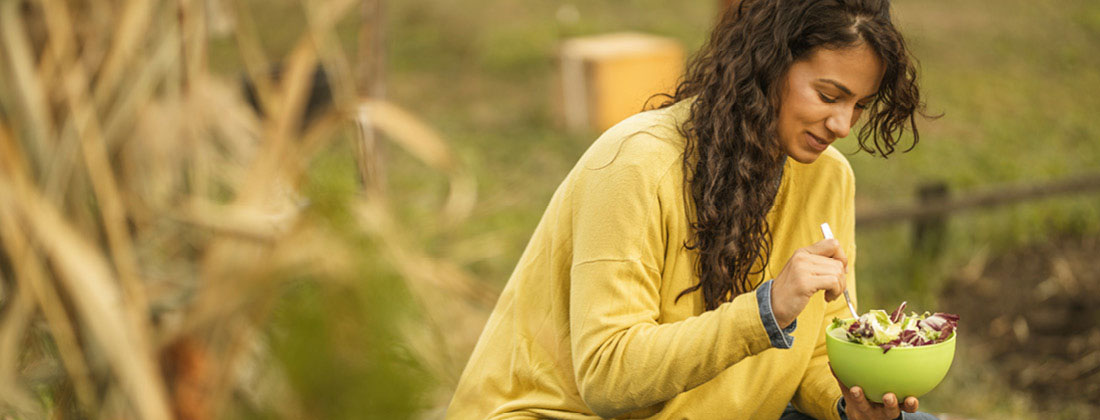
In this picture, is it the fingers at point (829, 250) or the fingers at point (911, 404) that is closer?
the fingers at point (829, 250)

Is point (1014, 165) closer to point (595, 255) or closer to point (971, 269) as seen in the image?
point (971, 269)

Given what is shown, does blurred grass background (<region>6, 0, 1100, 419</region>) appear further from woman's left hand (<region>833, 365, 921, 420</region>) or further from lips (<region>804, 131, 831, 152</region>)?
woman's left hand (<region>833, 365, 921, 420</region>)

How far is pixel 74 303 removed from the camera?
73 centimetres

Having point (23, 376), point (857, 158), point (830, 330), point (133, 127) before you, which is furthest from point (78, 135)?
point (857, 158)

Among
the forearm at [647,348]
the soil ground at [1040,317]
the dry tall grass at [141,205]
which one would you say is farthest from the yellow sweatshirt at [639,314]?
the soil ground at [1040,317]

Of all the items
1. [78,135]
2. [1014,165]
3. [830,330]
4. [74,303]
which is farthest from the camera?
[1014,165]

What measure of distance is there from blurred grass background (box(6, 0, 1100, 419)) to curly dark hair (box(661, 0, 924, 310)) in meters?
0.32

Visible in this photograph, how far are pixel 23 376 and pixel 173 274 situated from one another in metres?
0.15

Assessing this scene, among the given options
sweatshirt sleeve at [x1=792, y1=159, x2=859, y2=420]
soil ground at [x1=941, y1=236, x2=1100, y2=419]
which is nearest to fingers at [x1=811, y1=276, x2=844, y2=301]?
sweatshirt sleeve at [x1=792, y1=159, x2=859, y2=420]

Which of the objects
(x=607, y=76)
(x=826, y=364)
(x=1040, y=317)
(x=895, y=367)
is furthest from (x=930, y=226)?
(x=895, y=367)

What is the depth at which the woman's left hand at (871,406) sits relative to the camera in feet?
5.40

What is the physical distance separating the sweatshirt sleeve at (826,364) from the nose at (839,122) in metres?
0.32

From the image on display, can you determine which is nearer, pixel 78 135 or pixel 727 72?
pixel 78 135

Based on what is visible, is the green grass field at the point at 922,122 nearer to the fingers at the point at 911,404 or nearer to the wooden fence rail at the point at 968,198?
the wooden fence rail at the point at 968,198
